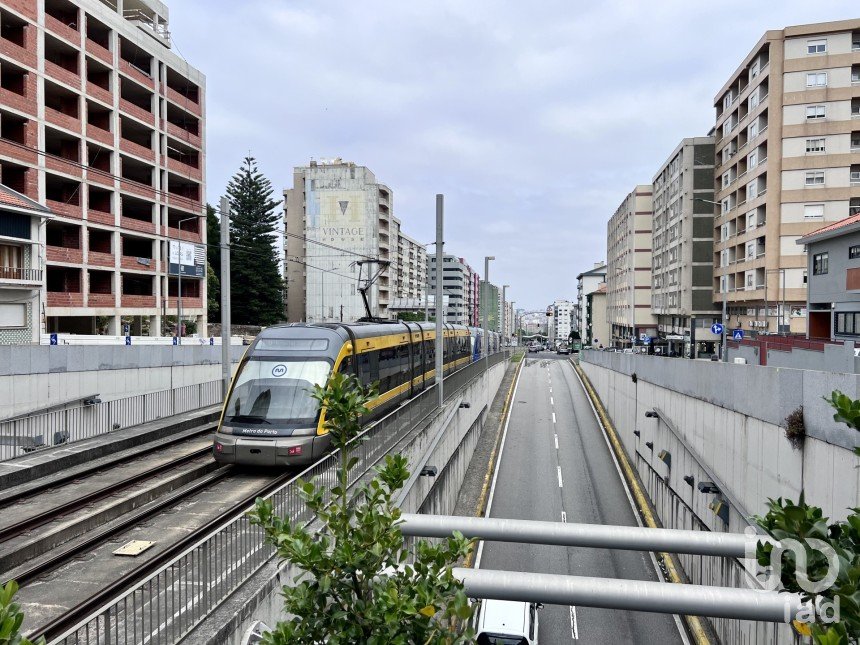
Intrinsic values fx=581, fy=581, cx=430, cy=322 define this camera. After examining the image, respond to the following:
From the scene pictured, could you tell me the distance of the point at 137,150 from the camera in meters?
42.9

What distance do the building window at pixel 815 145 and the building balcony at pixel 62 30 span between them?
52.0 metres

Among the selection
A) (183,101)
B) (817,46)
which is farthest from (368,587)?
(817,46)

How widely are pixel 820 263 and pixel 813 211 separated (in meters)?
12.2

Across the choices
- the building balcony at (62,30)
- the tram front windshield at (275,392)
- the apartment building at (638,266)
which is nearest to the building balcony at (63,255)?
the building balcony at (62,30)

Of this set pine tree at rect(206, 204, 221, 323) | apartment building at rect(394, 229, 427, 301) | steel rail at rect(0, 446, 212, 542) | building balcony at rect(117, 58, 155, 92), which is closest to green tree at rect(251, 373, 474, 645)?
steel rail at rect(0, 446, 212, 542)

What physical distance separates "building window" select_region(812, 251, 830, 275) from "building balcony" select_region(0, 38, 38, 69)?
157ft

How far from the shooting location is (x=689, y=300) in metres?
60.3

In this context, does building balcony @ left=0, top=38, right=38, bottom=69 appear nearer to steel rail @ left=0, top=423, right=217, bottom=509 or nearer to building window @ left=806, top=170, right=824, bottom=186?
steel rail @ left=0, top=423, right=217, bottom=509

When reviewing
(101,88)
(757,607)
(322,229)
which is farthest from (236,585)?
(322,229)

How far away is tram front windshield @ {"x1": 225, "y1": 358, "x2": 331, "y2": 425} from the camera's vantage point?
1371 centimetres

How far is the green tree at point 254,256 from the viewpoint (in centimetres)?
6762

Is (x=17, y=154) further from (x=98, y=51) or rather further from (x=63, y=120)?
(x=98, y=51)

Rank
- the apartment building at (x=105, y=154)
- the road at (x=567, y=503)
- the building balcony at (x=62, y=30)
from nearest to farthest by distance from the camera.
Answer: the road at (x=567, y=503) < the apartment building at (x=105, y=154) < the building balcony at (x=62, y=30)

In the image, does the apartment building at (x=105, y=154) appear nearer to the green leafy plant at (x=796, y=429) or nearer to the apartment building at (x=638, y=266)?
the green leafy plant at (x=796, y=429)
